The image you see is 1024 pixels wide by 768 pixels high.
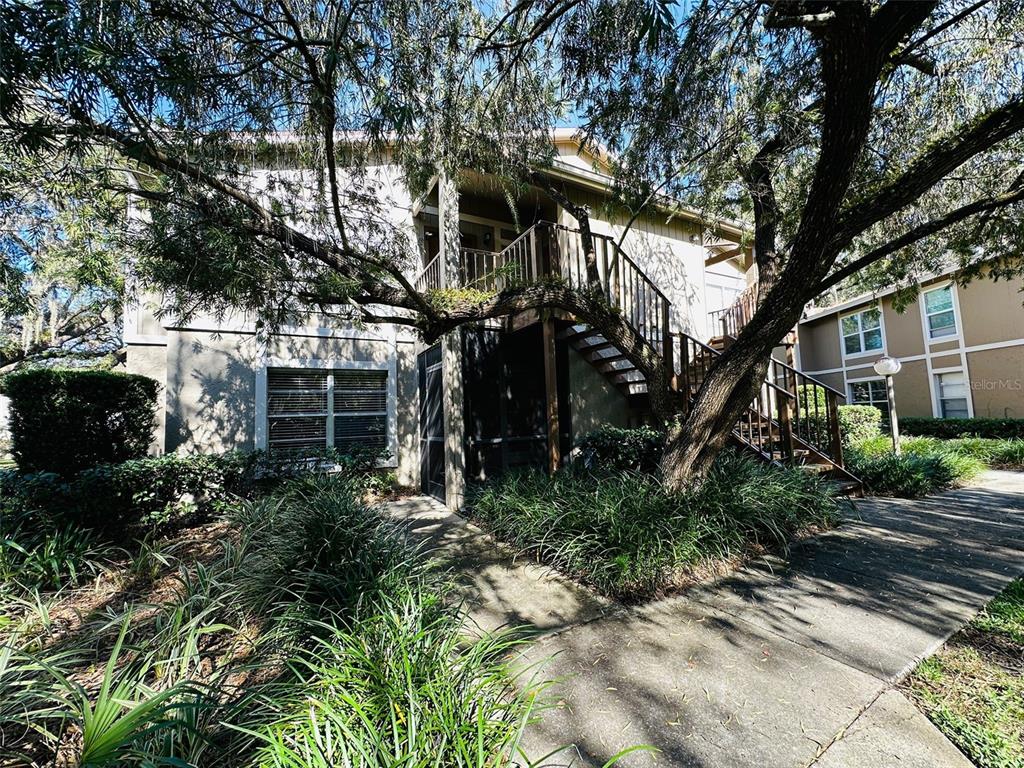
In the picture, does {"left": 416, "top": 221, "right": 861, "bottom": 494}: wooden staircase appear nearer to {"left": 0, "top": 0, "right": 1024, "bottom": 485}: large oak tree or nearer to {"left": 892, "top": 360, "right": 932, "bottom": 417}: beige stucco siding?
{"left": 0, "top": 0, "right": 1024, "bottom": 485}: large oak tree

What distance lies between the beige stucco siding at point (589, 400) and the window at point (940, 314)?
1257cm

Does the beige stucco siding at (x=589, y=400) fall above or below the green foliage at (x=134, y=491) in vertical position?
above

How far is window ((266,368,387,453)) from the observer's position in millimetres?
7156

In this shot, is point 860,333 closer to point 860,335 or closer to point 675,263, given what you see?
point 860,335

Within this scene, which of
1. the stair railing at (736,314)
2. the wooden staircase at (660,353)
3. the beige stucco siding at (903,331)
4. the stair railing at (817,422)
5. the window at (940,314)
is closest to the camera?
the wooden staircase at (660,353)

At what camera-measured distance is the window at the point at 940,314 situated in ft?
43.9

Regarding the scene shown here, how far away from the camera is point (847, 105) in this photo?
307 cm

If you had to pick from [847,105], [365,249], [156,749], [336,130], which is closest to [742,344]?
[847,105]

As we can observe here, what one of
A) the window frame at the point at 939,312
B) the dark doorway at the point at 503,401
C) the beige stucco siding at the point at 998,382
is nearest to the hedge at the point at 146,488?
the dark doorway at the point at 503,401

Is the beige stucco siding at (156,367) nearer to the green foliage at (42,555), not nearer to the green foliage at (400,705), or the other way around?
the green foliage at (42,555)

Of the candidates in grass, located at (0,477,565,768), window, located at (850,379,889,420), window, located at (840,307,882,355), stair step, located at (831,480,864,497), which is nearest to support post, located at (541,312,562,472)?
grass, located at (0,477,565,768)

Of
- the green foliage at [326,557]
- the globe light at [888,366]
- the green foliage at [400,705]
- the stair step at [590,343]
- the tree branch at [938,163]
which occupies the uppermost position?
the tree branch at [938,163]

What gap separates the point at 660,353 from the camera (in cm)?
699

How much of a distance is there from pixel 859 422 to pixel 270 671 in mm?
14834
